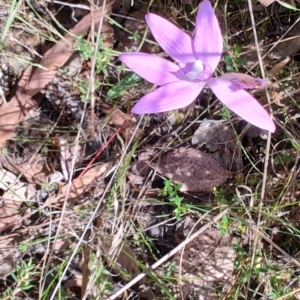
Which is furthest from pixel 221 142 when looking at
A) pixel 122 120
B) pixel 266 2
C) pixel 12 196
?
pixel 12 196

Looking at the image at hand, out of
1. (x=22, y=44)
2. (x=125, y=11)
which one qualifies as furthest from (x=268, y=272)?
(x=22, y=44)

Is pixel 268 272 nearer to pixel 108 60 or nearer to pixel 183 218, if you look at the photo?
pixel 183 218

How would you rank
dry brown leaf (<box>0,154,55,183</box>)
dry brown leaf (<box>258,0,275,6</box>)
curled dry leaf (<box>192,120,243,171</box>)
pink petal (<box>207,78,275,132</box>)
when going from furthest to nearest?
dry brown leaf (<box>0,154,55,183</box>) < curled dry leaf (<box>192,120,243,171</box>) < dry brown leaf (<box>258,0,275,6</box>) < pink petal (<box>207,78,275,132</box>)

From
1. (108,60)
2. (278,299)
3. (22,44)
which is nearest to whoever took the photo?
(278,299)

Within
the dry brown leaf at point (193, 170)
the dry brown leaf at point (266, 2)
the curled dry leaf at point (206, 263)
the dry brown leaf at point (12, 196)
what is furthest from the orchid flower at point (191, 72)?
the dry brown leaf at point (12, 196)

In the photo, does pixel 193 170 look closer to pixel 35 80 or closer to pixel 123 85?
pixel 123 85

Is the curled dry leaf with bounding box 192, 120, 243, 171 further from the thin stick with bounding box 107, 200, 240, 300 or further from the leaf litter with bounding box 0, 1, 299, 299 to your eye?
the thin stick with bounding box 107, 200, 240, 300

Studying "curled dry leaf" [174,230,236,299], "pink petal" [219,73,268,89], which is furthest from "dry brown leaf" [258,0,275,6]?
"curled dry leaf" [174,230,236,299]

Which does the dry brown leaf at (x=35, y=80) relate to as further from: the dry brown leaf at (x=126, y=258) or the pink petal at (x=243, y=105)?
the pink petal at (x=243, y=105)
